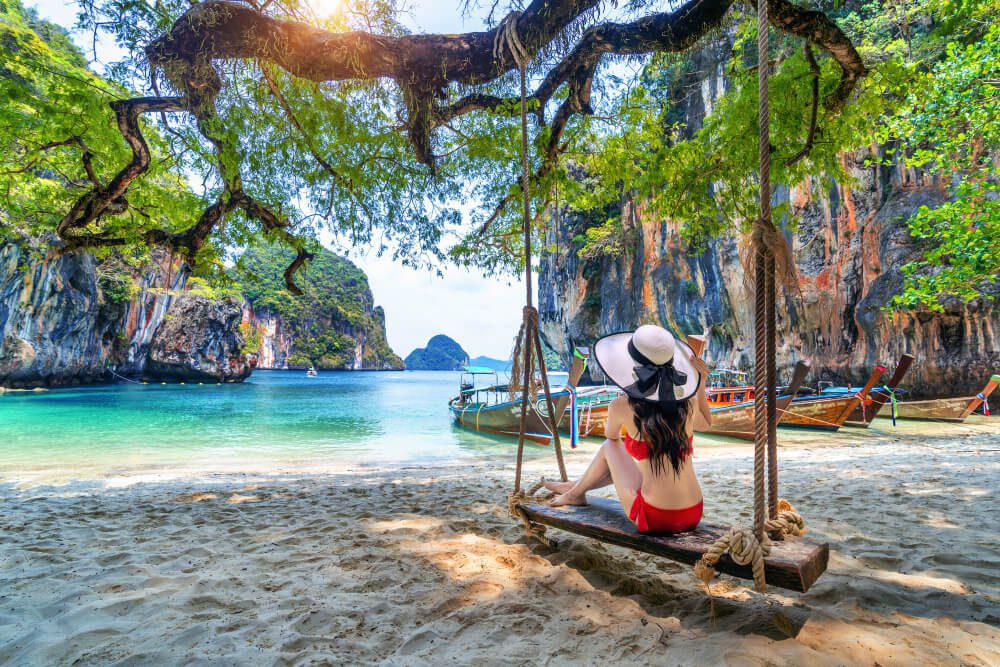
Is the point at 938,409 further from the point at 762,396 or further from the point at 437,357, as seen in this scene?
the point at 437,357

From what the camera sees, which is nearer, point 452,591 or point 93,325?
point 452,591

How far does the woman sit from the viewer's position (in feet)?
6.48

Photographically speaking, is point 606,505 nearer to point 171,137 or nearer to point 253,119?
point 253,119

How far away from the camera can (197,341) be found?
3372cm

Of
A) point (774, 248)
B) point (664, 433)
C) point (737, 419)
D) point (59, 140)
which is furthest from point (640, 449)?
point (737, 419)

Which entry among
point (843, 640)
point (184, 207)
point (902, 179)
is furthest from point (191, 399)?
point (902, 179)

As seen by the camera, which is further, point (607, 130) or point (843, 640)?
point (607, 130)

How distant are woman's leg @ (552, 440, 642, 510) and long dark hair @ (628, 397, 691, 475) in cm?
21

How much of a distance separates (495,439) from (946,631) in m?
10.9

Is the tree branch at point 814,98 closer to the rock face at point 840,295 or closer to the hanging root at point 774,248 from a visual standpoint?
the hanging root at point 774,248

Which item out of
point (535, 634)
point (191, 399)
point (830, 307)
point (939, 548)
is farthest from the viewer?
point (191, 399)

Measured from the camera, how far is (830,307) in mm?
14281

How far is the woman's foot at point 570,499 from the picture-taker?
2.53m

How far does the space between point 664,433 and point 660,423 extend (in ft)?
0.16
